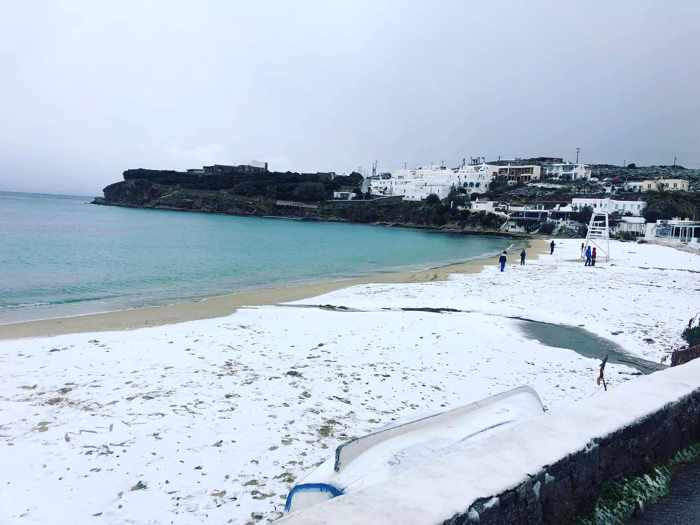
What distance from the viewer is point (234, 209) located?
135625 mm

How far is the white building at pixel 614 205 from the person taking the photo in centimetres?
8586

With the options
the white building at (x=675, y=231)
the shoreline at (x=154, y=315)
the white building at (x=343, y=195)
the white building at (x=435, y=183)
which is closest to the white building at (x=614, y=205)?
the white building at (x=675, y=231)

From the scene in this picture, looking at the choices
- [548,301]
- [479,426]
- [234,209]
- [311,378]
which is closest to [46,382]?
[311,378]

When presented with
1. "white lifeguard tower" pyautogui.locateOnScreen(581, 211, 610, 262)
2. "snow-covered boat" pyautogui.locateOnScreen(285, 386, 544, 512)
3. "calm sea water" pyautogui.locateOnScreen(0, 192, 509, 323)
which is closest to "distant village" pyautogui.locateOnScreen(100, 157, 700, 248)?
"white lifeguard tower" pyautogui.locateOnScreen(581, 211, 610, 262)

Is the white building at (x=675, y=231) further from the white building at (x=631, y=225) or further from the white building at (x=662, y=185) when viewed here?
the white building at (x=662, y=185)

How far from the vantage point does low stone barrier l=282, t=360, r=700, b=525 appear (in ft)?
7.00

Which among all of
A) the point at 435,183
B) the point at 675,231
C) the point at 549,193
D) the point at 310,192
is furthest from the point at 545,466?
the point at 310,192

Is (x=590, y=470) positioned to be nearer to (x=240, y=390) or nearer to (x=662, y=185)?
(x=240, y=390)

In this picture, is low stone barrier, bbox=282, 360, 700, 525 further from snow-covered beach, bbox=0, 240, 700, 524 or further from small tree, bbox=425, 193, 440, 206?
small tree, bbox=425, 193, 440, 206

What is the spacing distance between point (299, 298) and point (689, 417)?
55.6ft

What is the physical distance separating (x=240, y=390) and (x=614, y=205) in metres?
98.0

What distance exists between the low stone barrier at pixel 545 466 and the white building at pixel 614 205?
91838 mm

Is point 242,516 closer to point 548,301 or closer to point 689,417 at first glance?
point 689,417

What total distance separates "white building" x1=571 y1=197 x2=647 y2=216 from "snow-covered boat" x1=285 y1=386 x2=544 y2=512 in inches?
3571
